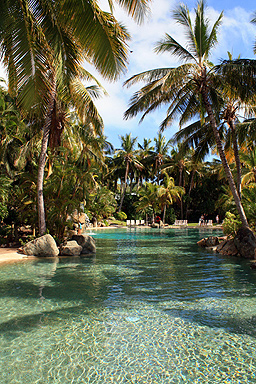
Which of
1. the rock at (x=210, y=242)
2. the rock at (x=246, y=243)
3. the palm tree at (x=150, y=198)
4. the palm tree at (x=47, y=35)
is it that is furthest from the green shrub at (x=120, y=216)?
the palm tree at (x=47, y=35)

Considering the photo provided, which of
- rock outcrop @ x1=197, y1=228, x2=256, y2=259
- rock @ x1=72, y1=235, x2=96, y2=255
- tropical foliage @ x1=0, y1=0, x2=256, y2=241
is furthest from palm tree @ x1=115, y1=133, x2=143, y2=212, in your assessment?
rock outcrop @ x1=197, y1=228, x2=256, y2=259

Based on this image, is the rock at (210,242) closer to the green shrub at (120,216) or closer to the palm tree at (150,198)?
the palm tree at (150,198)

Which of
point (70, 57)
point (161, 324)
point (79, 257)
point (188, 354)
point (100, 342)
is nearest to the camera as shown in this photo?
point (188, 354)

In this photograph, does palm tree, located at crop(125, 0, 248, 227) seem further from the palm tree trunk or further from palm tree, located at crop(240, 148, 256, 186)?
palm tree, located at crop(240, 148, 256, 186)

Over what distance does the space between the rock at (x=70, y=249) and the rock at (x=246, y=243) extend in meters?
6.41

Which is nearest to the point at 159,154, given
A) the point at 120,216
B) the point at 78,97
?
the point at 120,216

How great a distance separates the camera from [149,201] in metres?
32.9

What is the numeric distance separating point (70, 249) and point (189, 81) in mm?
8220

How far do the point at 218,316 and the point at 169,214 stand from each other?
3007cm

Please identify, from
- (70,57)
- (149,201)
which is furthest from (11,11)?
(149,201)

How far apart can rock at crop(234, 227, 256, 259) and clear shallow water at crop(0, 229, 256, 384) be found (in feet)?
9.69

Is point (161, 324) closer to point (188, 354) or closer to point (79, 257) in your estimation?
point (188, 354)

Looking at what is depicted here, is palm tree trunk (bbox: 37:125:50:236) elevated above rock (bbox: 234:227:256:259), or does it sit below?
above

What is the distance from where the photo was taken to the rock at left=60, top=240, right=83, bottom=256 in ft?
38.0
